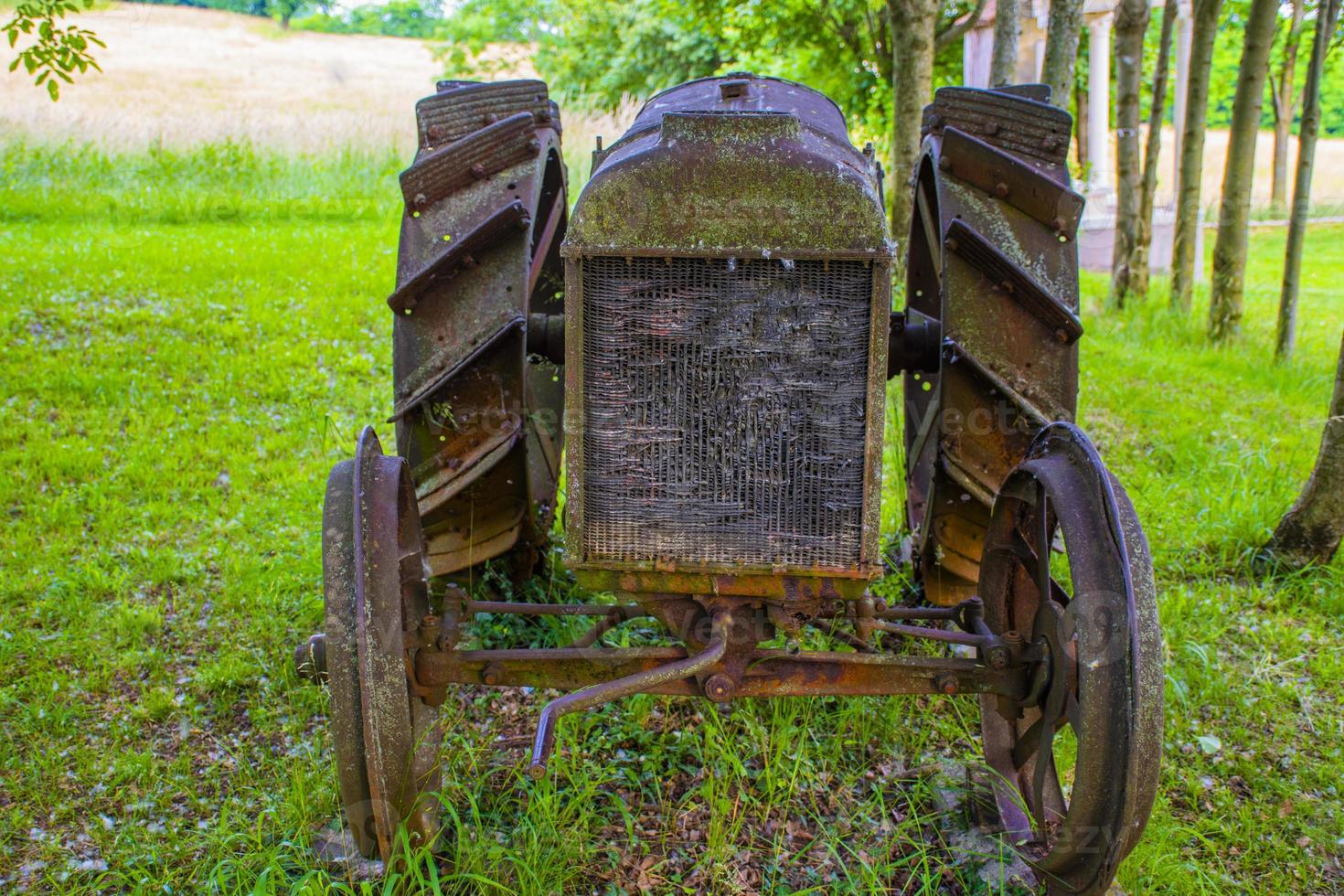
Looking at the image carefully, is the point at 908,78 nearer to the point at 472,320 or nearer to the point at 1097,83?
A: the point at 472,320

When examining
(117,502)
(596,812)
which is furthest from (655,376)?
(117,502)

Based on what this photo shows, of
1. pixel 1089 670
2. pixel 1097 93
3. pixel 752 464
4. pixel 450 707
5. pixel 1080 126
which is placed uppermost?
pixel 1097 93

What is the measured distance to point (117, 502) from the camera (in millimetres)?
4867

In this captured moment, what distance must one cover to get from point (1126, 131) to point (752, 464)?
8033 mm

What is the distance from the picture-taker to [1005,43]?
21.0ft

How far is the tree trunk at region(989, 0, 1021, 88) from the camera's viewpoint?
632 centimetres

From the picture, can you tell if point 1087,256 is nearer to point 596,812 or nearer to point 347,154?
point 347,154

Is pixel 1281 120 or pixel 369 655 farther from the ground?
pixel 1281 120

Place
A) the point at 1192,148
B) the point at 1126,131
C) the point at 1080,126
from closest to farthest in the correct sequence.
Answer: the point at 1192,148
the point at 1126,131
the point at 1080,126

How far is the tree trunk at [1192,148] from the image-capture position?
8.41 metres

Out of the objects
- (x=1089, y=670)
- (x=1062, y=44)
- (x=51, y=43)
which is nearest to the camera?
(x=1089, y=670)

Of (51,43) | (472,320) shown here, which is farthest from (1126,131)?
(51,43)

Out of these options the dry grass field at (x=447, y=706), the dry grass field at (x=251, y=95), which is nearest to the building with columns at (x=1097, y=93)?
the dry grass field at (x=251, y=95)

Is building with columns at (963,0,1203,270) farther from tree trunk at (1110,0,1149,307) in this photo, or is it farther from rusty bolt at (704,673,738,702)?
rusty bolt at (704,673,738,702)
